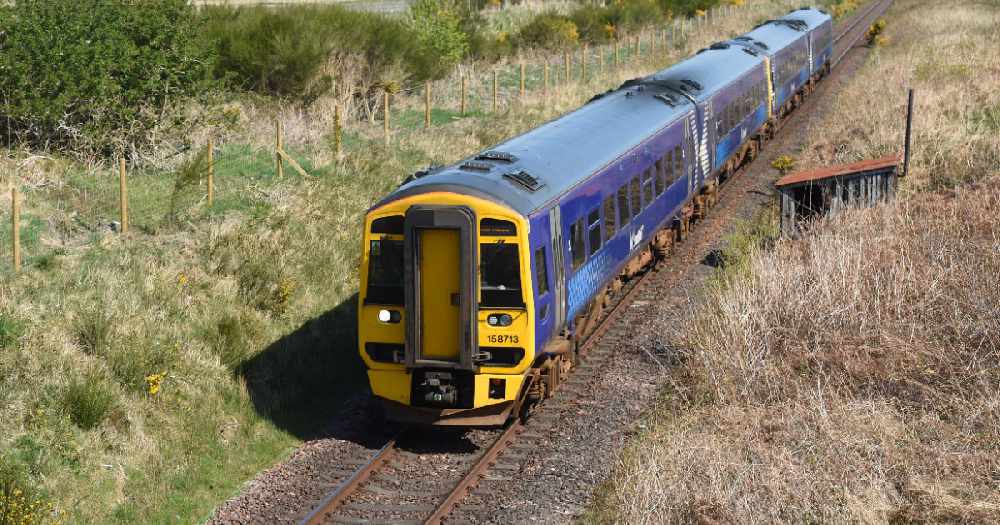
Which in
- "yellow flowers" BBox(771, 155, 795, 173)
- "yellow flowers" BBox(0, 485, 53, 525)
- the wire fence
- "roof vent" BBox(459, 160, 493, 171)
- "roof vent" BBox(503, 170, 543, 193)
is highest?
"roof vent" BBox(459, 160, 493, 171)

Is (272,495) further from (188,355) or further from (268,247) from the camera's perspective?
(268,247)

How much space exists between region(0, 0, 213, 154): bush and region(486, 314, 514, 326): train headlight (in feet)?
33.7

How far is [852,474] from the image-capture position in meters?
9.81

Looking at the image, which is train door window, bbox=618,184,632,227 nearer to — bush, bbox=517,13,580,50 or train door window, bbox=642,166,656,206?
train door window, bbox=642,166,656,206

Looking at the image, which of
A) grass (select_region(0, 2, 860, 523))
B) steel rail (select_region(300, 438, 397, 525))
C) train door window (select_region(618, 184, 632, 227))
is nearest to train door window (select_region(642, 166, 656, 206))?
train door window (select_region(618, 184, 632, 227))

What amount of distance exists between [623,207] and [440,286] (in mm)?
4625

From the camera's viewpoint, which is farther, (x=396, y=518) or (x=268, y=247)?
(x=268, y=247)

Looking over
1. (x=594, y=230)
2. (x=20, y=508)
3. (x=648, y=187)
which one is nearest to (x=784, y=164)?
(x=648, y=187)

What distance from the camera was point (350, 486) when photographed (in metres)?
11.2

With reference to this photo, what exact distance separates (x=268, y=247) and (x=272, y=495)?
564 centimetres

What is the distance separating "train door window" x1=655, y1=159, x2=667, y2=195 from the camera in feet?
57.2

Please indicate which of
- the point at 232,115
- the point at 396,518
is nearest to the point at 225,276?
the point at 396,518

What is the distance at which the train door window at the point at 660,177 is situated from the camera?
1744 cm

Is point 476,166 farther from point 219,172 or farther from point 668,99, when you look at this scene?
point 219,172
